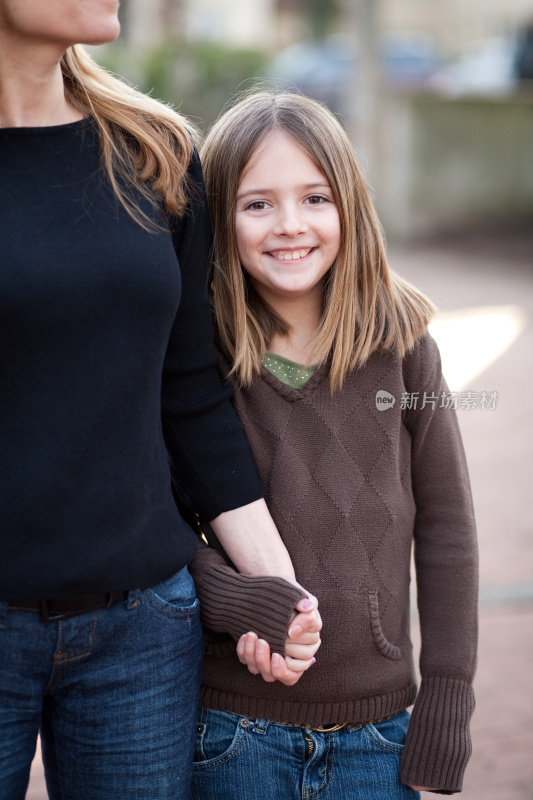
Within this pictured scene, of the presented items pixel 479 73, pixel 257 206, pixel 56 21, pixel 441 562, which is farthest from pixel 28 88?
pixel 479 73

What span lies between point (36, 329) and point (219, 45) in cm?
1569

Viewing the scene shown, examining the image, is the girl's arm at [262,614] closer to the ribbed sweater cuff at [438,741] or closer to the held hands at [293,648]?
the held hands at [293,648]

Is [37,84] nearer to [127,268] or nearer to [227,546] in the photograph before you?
[127,268]

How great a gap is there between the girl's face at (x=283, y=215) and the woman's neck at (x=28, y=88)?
16.0 inches

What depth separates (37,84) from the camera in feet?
5.50

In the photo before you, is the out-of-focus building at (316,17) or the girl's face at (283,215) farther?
the out-of-focus building at (316,17)

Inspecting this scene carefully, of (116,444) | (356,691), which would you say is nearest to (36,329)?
(116,444)

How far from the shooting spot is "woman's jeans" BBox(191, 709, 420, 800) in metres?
1.85

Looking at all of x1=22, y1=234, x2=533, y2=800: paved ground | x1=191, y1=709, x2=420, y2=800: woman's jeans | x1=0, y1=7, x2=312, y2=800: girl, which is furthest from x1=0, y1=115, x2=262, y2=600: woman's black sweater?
x1=22, y1=234, x2=533, y2=800: paved ground

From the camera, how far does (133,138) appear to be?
1.75m

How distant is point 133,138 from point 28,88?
19 cm

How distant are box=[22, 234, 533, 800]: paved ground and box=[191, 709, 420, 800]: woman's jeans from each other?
1.31m

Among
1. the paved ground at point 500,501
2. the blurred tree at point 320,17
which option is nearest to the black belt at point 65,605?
the paved ground at point 500,501

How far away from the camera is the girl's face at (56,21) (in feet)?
5.21
